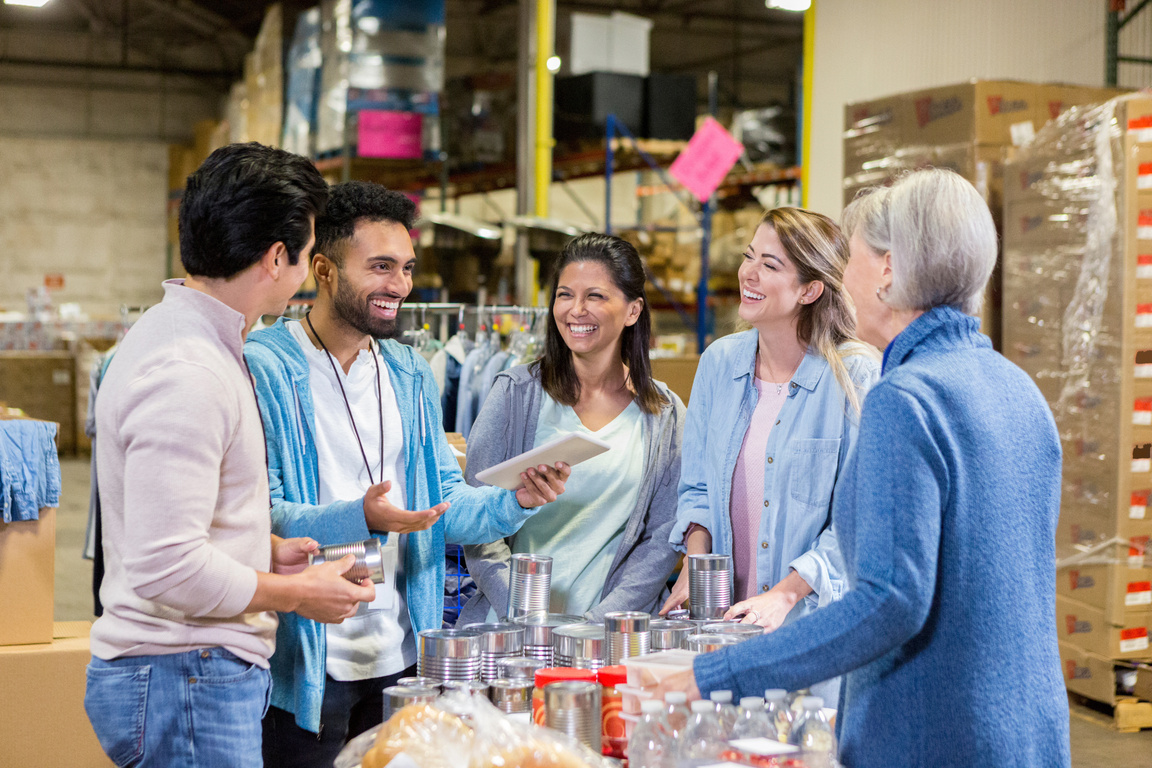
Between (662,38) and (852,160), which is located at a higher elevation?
(662,38)

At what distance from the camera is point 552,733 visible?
1332 millimetres

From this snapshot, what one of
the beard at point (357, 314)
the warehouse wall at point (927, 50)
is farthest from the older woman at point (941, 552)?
the warehouse wall at point (927, 50)

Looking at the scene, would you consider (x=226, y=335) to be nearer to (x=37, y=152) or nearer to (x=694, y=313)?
(x=694, y=313)

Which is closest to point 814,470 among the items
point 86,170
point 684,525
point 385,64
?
point 684,525

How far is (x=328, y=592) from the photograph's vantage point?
1545 mm

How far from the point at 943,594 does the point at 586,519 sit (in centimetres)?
112

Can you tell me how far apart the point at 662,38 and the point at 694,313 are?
315 inches

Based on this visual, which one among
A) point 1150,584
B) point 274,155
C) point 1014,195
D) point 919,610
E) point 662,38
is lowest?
point 1150,584

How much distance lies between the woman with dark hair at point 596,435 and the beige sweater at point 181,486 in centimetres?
83

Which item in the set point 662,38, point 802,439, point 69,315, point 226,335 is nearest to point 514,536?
point 802,439

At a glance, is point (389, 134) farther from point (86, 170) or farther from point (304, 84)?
point (86, 170)

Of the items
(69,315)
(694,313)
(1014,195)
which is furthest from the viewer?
(69,315)

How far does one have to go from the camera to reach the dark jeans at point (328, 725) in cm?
194

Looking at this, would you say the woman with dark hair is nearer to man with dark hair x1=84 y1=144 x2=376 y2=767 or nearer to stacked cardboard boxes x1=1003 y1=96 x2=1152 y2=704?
man with dark hair x1=84 y1=144 x2=376 y2=767
